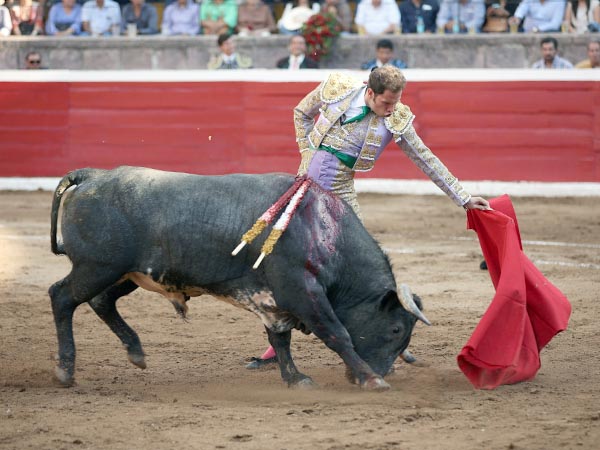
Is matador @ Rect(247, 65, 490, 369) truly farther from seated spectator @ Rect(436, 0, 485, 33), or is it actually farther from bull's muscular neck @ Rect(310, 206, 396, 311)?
seated spectator @ Rect(436, 0, 485, 33)

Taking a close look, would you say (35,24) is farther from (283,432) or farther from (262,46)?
(283,432)

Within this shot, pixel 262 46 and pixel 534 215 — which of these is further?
pixel 262 46

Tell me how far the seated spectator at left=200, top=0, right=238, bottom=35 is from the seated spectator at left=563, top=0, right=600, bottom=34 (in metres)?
3.33

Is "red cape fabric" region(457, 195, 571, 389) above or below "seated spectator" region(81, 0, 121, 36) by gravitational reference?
below

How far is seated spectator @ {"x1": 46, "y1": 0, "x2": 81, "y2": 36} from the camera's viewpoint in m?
11.8

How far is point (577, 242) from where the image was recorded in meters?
7.68

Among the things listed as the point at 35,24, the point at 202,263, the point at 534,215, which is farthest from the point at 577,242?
the point at 35,24

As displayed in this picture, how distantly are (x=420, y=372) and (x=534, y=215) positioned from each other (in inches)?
190

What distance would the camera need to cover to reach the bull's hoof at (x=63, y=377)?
4.09 meters

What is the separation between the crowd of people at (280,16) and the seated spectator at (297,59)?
50 centimetres

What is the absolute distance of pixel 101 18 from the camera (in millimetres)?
11711

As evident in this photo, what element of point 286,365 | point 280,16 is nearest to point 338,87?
point 286,365

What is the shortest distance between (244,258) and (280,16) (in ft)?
26.7

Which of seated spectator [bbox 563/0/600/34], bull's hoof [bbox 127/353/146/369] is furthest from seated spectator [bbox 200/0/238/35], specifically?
bull's hoof [bbox 127/353/146/369]
